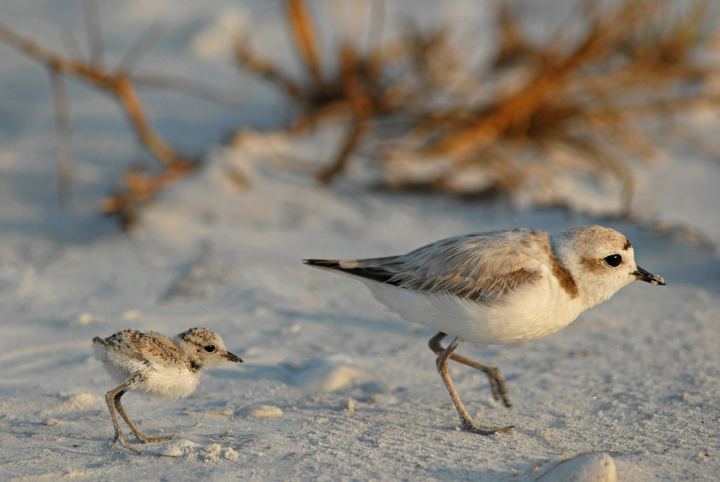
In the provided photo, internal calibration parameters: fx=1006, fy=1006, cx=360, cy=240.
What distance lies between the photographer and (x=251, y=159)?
7.68m

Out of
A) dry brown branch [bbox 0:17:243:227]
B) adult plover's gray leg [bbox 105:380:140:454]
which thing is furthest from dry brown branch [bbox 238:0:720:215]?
adult plover's gray leg [bbox 105:380:140:454]

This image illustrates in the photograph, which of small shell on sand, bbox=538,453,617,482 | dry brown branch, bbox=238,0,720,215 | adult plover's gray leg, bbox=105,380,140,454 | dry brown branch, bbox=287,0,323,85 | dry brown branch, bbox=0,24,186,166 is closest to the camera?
small shell on sand, bbox=538,453,617,482

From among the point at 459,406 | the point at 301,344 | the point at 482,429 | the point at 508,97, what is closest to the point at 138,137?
the point at 508,97

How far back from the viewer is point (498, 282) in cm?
400

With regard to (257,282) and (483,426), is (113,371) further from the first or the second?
(257,282)

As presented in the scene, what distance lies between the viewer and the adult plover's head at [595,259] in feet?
13.6

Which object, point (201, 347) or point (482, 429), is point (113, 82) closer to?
point (201, 347)

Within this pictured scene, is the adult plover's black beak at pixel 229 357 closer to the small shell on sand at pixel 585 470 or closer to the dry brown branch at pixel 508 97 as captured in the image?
the small shell on sand at pixel 585 470

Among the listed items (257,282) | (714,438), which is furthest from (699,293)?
(257,282)

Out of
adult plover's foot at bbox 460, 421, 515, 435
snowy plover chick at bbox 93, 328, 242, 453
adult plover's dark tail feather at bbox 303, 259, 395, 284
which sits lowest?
adult plover's foot at bbox 460, 421, 515, 435

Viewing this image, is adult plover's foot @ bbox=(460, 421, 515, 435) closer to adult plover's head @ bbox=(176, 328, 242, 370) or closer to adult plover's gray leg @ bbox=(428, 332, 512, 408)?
adult plover's gray leg @ bbox=(428, 332, 512, 408)

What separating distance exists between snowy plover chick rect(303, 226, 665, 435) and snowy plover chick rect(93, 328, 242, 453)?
72 centimetres

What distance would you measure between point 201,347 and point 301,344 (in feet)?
3.27

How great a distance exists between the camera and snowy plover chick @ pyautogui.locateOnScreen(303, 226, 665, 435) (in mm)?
3965
